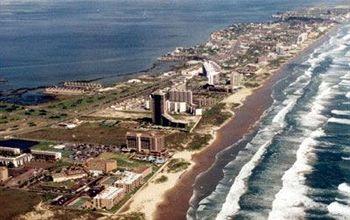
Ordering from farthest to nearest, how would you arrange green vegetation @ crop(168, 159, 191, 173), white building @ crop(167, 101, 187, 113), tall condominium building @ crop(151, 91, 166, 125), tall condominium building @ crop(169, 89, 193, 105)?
tall condominium building @ crop(169, 89, 193, 105)
white building @ crop(167, 101, 187, 113)
tall condominium building @ crop(151, 91, 166, 125)
green vegetation @ crop(168, 159, 191, 173)

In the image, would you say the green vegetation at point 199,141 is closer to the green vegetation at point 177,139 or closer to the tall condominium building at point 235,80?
the green vegetation at point 177,139


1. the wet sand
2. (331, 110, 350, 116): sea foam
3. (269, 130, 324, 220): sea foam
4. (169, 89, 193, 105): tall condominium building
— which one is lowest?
the wet sand

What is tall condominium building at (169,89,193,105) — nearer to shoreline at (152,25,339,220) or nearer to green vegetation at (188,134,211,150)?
shoreline at (152,25,339,220)

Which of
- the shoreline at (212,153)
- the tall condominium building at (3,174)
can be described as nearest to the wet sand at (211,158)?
the shoreline at (212,153)

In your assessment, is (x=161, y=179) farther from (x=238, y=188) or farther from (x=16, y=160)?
(x=16, y=160)

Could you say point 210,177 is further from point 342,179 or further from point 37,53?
point 37,53

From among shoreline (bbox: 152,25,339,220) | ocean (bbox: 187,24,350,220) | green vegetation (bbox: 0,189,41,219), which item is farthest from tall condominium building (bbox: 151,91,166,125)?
green vegetation (bbox: 0,189,41,219)
